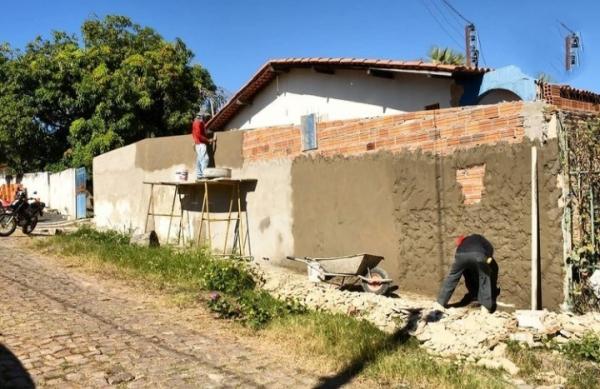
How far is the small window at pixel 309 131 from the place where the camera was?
8922mm

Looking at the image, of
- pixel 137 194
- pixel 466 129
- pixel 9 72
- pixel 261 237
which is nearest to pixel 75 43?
pixel 9 72

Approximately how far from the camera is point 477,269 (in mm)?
6371

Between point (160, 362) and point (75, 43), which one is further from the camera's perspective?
point (75, 43)

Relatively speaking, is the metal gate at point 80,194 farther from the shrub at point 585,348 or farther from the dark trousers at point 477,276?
the shrub at point 585,348

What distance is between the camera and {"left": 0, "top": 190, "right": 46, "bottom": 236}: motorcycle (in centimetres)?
1304

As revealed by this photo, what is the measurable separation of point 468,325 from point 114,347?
3547mm

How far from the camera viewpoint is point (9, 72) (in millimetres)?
20062

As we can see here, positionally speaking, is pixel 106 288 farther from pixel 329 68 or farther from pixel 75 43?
pixel 75 43

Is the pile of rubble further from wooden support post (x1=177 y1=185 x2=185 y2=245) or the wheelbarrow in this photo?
wooden support post (x1=177 y1=185 x2=185 y2=245)

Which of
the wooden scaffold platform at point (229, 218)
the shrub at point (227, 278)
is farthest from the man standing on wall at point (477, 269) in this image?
the wooden scaffold platform at point (229, 218)

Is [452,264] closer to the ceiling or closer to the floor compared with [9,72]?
closer to the floor

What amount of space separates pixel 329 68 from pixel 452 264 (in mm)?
7684

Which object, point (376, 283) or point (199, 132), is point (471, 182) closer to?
point (376, 283)

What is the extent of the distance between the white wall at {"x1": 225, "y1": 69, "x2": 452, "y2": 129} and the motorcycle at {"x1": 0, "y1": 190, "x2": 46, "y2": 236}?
20.4ft
